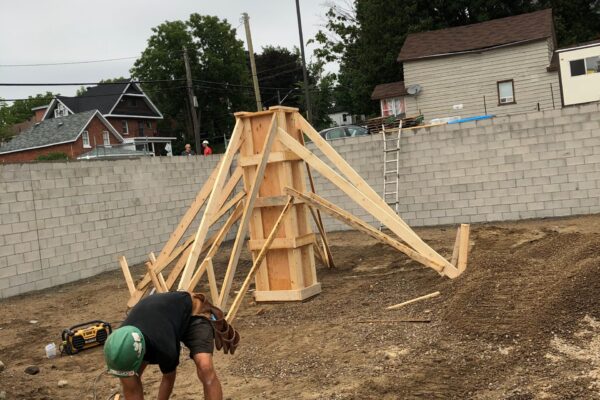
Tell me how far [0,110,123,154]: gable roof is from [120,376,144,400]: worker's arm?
136 feet

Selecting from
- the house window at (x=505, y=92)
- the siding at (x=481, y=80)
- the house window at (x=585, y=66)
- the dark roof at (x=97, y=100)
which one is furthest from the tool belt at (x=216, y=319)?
the dark roof at (x=97, y=100)

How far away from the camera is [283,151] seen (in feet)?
28.5

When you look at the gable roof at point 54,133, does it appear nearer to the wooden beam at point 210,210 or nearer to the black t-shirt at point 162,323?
the wooden beam at point 210,210

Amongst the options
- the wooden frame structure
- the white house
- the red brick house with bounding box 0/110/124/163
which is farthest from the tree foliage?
the wooden frame structure

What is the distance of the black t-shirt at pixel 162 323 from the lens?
3.91 m

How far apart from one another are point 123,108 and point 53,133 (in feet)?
26.2

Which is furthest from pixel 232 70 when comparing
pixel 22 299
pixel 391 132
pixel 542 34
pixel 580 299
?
pixel 580 299

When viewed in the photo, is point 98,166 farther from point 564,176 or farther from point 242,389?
point 564,176

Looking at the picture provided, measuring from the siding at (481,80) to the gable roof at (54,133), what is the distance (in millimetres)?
24606

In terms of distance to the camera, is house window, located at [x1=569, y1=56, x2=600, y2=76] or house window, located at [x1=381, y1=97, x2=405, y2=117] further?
house window, located at [x1=381, y1=97, x2=405, y2=117]

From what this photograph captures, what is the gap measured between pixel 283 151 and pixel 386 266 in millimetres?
3065

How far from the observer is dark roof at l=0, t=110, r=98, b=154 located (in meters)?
43.1

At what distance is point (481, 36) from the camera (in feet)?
91.9

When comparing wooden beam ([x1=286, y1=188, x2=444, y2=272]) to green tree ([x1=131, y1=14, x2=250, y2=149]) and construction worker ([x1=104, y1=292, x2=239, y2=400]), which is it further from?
green tree ([x1=131, y1=14, x2=250, y2=149])
